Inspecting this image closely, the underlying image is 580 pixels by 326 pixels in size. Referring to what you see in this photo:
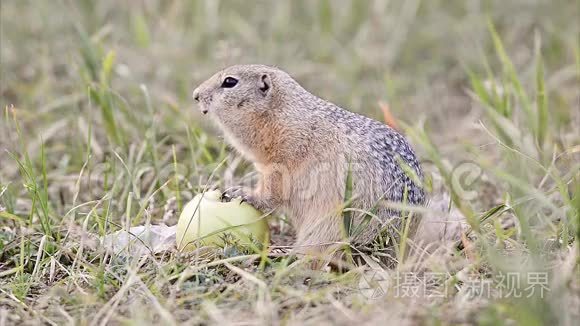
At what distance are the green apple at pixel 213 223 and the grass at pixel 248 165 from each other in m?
0.08

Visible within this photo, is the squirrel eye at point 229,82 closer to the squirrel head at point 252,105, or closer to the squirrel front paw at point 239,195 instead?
the squirrel head at point 252,105

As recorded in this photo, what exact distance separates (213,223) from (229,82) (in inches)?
41.1

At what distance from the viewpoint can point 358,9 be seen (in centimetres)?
798

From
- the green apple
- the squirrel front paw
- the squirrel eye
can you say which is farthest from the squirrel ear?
the green apple

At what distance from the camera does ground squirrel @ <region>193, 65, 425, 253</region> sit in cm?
399

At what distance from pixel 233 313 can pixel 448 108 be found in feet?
14.1

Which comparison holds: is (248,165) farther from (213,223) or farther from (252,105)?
(213,223)

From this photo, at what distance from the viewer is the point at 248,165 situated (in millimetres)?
5246

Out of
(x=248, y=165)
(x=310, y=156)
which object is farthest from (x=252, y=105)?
(x=248, y=165)

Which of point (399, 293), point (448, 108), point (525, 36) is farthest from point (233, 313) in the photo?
point (525, 36)

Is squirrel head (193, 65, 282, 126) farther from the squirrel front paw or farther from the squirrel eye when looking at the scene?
the squirrel front paw

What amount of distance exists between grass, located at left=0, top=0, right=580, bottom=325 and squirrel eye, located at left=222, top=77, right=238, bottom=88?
0.39 m

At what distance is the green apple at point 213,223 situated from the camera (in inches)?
149

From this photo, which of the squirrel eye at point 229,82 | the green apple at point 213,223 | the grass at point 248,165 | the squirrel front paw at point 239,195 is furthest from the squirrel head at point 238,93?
the green apple at point 213,223
